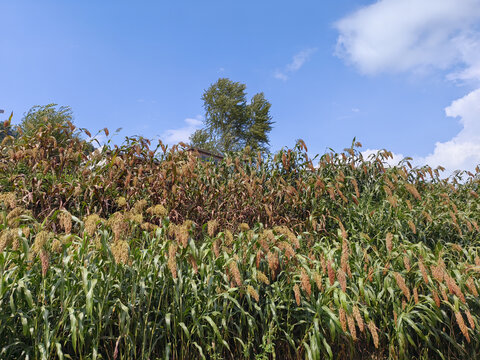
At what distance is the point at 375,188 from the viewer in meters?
5.26

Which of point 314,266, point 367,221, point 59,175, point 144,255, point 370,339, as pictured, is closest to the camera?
point 144,255

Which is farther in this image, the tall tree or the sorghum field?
the tall tree

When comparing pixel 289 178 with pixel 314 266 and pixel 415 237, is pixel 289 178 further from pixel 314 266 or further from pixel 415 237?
pixel 314 266

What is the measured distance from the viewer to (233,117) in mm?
33188

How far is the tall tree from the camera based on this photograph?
32750 millimetres

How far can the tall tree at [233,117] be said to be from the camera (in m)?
32.8

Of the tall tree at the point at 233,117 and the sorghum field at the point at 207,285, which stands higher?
the tall tree at the point at 233,117

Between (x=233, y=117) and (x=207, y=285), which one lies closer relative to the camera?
(x=207, y=285)

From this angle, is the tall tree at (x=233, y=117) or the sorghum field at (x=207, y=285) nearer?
the sorghum field at (x=207, y=285)

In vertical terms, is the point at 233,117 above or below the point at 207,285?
above

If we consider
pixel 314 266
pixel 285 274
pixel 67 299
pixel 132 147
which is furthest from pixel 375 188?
pixel 67 299

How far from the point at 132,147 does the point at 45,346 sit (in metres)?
3.27

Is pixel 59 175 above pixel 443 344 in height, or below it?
above

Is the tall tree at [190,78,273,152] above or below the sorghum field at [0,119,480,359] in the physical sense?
above
